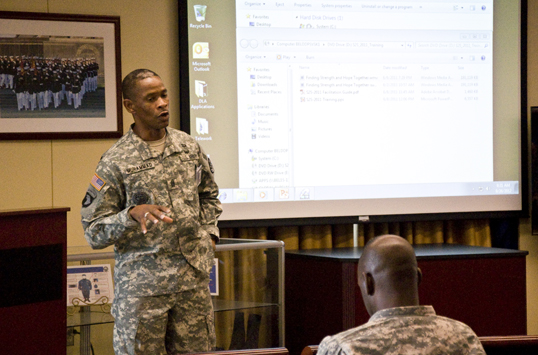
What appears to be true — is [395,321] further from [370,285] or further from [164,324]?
[164,324]

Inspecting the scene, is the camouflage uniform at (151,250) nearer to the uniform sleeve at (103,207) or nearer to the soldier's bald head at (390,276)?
the uniform sleeve at (103,207)

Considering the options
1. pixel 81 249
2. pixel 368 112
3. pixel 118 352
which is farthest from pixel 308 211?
pixel 118 352

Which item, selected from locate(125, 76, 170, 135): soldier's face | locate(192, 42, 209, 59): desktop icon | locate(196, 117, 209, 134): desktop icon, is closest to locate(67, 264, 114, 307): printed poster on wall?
locate(125, 76, 170, 135): soldier's face

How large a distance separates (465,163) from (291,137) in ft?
3.84

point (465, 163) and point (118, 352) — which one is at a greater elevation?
point (465, 163)

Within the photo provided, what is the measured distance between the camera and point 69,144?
10.6 feet

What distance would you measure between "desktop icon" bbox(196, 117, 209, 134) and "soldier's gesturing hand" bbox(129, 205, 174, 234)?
1.60 metres

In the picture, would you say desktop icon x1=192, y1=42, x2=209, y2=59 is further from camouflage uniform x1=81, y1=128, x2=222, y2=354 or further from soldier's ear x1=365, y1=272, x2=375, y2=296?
soldier's ear x1=365, y1=272, x2=375, y2=296

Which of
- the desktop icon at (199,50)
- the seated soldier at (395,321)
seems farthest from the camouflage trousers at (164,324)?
the desktop icon at (199,50)

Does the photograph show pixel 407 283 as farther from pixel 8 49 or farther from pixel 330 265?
pixel 8 49

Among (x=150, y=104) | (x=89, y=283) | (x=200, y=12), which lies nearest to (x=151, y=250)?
(x=150, y=104)

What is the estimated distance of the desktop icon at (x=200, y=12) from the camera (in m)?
3.27

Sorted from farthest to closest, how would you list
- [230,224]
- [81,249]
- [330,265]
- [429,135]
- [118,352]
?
1. [429,135]
2. [230,224]
3. [330,265]
4. [81,249]
5. [118,352]

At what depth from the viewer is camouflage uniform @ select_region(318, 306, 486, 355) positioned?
100 cm
